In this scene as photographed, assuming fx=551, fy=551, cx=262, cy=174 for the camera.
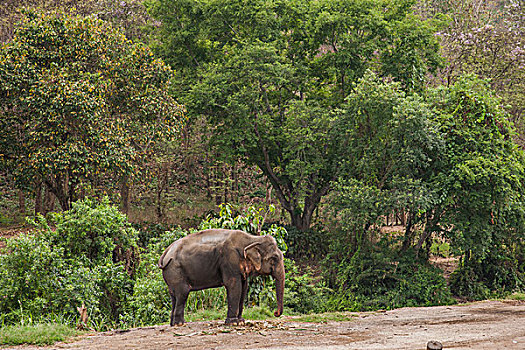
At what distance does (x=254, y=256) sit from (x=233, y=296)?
67 cm

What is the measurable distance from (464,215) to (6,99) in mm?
13829

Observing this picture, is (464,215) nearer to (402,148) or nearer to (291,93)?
(402,148)

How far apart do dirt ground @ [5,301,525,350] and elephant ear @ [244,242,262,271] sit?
937 mm

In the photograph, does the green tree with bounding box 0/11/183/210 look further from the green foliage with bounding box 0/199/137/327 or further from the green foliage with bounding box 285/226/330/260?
the green foliage with bounding box 285/226/330/260

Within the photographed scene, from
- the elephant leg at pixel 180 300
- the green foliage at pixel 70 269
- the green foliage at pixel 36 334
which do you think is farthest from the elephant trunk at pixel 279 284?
the green foliage at pixel 70 269

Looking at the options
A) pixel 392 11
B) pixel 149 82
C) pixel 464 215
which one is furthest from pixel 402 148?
pixel 149 82

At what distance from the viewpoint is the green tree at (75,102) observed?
51.4 feet

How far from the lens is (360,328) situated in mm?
9188

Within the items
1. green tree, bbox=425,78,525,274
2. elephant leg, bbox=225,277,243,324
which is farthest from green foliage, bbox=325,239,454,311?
elephant leg, bbox=225,277,243,324

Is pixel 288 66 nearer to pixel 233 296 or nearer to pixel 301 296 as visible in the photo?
pixel 301 296

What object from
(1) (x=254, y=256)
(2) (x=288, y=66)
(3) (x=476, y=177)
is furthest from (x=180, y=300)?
(2) (x=288, y=66)

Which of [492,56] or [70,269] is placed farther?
[492,56]

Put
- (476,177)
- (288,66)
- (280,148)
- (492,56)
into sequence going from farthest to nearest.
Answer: (492,56) < (280,148) < (288,66) < (476,177)

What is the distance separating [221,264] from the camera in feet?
26.5
